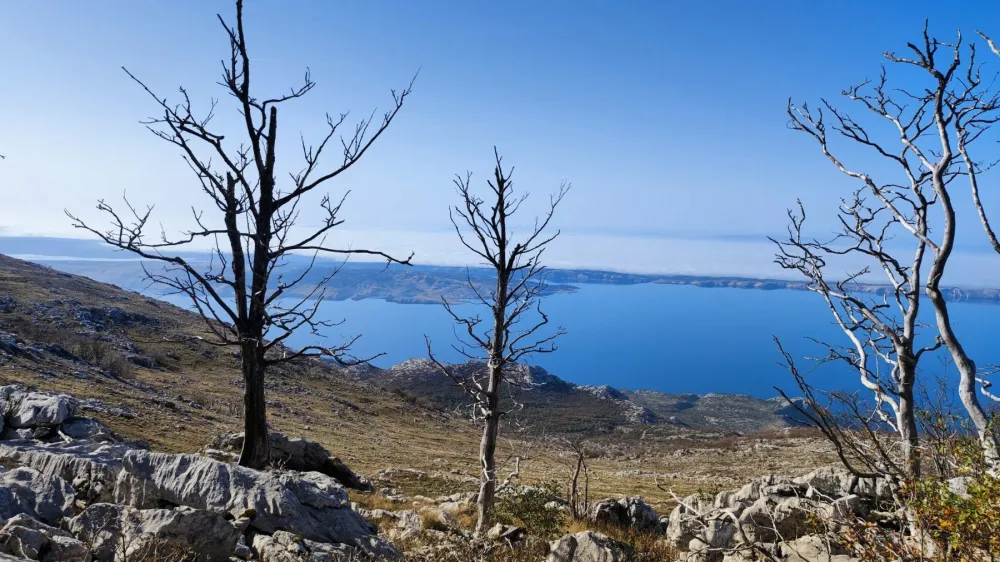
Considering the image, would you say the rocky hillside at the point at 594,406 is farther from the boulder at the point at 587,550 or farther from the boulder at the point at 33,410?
the boulder at the point at 587,550

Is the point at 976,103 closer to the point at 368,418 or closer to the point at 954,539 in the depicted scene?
the point at 954,539

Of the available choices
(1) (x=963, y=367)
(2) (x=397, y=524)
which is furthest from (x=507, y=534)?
(1) (x=963, y=367)

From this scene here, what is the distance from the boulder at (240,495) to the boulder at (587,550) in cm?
215

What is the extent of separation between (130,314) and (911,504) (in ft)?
235

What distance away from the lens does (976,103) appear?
8.70 metres

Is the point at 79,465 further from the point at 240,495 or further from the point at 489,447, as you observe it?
the point at 489,447

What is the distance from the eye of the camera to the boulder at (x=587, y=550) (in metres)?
6.89

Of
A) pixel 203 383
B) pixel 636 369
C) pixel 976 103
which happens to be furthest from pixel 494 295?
pixel 636 369

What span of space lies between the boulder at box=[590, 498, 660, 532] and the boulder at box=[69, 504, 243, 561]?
27.2 ft

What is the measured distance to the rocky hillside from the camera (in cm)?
7962

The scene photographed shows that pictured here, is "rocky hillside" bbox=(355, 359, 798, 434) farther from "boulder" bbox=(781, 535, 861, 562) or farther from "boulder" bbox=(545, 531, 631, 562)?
"boulder" bbox=(545, 531, 631, 562)

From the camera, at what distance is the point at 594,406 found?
9362cm

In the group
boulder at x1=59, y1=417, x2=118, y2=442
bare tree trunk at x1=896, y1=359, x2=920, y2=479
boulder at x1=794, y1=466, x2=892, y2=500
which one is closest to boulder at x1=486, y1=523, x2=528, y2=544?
boulder at x1=794, y1=466, x2=892, y2=500

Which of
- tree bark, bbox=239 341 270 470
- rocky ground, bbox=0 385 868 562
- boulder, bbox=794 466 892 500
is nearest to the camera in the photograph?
rocky ground, bbox=0 385 868 562
